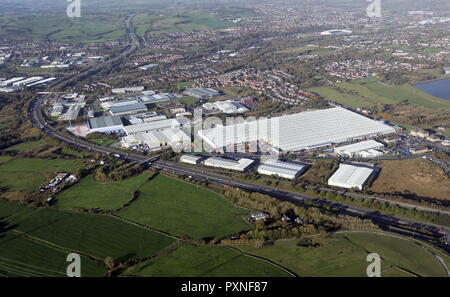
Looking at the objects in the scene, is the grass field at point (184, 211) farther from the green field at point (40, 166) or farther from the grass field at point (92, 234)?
the green field at point (40, 166)

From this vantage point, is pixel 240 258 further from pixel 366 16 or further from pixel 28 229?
pixel 366 16

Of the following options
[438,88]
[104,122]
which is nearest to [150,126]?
[104,122]

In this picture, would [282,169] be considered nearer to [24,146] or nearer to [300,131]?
[300,131]

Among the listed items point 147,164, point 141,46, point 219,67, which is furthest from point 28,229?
point 141,46

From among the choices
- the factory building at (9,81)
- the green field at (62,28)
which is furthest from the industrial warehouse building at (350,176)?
the green field at (62,28)

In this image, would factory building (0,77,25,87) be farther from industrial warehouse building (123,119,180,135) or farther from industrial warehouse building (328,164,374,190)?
industrial warehouse building (328,164,374,190)

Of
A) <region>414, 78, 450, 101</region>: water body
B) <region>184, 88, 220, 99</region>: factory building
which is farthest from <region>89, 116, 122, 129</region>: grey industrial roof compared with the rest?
<region>414, 78, 450, 101</region>: water body
